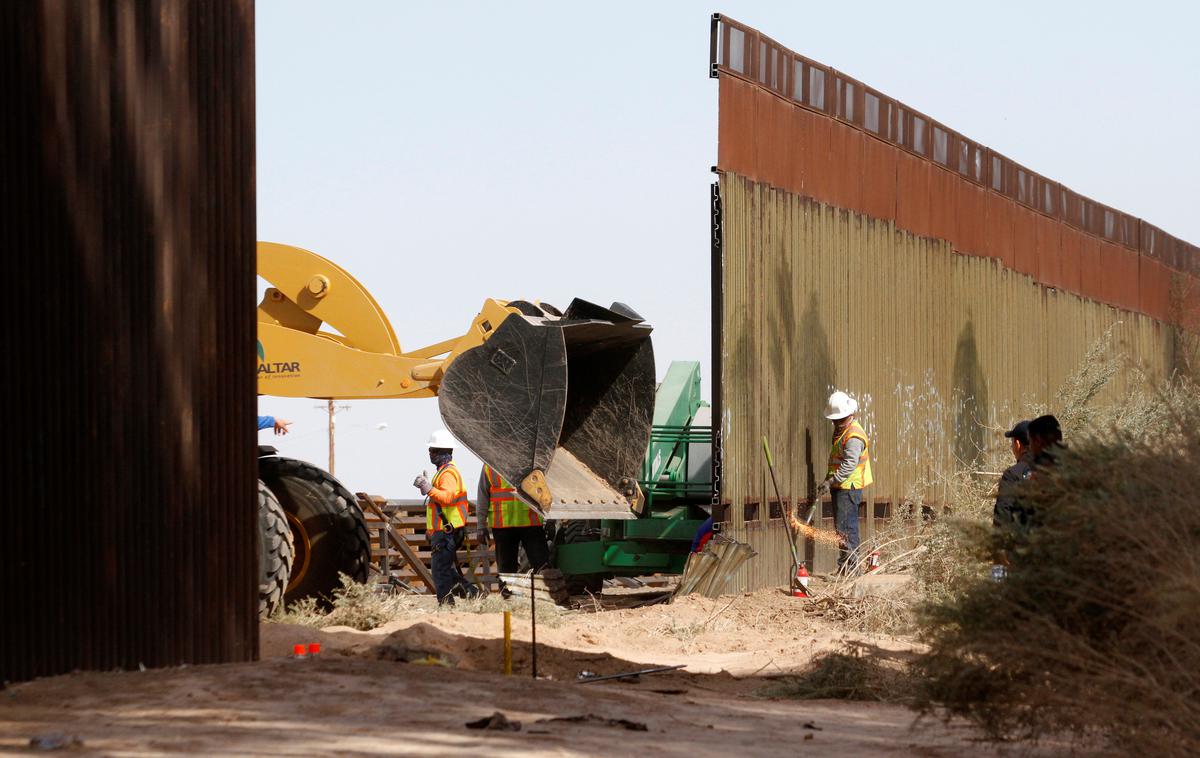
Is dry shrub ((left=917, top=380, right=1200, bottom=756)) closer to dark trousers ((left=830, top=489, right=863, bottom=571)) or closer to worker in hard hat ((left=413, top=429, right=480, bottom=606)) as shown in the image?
worker in hard hat ((left=413, top=429, right=480, bottom=606))

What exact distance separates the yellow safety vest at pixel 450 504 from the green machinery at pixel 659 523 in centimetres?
220

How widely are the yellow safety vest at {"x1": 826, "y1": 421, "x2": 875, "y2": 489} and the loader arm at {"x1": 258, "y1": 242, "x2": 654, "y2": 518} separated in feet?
16.3

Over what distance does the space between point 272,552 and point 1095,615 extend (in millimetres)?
6825

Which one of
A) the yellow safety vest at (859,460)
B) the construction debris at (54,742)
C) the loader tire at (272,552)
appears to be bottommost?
the construction debris at (54,742)

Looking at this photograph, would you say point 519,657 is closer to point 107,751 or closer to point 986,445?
point 107,751

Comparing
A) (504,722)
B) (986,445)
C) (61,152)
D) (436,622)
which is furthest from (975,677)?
(986,445)

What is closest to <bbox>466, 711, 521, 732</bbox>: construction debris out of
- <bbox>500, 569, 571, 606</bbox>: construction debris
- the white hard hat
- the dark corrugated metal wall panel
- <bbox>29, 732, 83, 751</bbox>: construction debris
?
<bbox>29, 732, 83, 751</bbox>: construction debris

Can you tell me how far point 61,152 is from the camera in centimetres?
813

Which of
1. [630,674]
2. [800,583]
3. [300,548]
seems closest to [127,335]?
[630,674]

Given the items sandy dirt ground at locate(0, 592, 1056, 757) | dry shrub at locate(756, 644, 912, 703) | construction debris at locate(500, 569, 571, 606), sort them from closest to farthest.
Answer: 1. sandy dirt ground at locate(0, 592, 1056, 757)
2. dry shrub at locate(756, 644, 912, 703)
3. construction debris at locate(500, 569, 571, 606)

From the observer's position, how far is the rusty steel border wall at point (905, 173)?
16.2 meters

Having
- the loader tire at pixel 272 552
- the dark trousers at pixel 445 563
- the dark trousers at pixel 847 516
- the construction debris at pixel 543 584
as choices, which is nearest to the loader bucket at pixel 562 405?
the loader tire at pixel 272 552

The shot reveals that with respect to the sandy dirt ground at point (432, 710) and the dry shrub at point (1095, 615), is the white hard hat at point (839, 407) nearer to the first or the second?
the sandy dirt ground at point (432, 710)

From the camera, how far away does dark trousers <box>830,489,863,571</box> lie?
16953 mm
